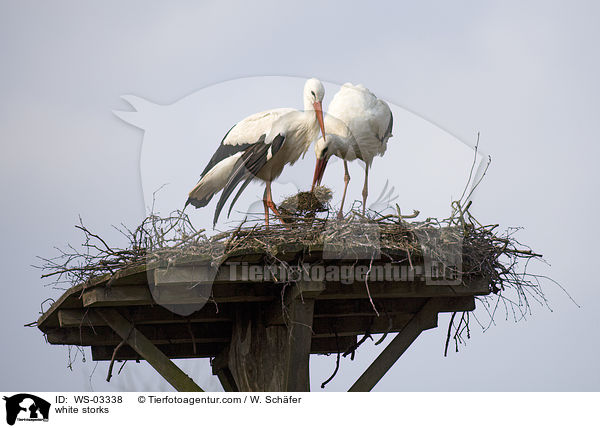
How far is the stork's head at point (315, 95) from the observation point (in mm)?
6938

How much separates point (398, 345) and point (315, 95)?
2.17 meters

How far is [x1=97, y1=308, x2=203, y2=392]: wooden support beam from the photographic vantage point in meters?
5.59

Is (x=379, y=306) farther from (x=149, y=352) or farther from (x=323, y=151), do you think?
(x=149, y=352)

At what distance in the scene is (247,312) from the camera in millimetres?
6027

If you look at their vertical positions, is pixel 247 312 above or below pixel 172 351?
above

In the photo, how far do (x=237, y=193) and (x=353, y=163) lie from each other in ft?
4.36

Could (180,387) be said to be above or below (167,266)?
below

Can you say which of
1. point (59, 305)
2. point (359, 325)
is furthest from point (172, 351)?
→ point (359, 325)
